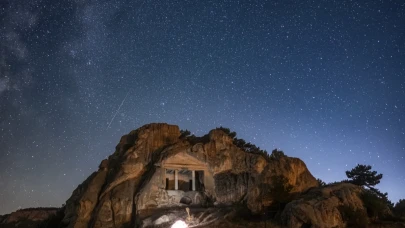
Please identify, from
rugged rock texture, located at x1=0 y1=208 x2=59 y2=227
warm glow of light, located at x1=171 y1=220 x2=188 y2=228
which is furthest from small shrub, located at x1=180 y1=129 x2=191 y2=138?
rugged rock texture, located at x1=0 y1=208 x2=59 y2=227

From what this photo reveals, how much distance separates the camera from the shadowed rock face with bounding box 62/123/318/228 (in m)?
27.0

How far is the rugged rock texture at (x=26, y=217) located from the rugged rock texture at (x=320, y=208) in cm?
4181

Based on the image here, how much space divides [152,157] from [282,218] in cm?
1278

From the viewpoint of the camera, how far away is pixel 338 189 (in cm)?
2556

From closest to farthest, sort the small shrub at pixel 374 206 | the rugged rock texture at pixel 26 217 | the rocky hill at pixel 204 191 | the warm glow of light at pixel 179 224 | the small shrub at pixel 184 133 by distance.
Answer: the warm glow of light at pixel 179 224, the rocky hill at pixel 204 191, the small shrub at pixel 374 206, the small shrub at pixel 184 133, the rugged rock texture at pixel 26 217

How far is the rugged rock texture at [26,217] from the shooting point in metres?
52.1

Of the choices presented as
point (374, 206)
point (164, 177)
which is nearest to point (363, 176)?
point (374, 206)

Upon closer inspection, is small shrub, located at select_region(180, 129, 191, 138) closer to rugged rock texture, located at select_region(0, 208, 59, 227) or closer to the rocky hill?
the rocky hill

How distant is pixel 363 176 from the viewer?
120 feet

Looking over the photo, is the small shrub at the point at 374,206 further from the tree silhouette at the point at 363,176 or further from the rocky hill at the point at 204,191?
the tree silhouette at the point at 363,176

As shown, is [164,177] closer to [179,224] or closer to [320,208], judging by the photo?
[179,224]

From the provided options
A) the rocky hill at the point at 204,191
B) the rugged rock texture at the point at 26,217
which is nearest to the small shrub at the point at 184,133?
the rocky hill at the point at 204,191

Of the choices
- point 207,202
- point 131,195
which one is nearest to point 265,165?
point 207,202

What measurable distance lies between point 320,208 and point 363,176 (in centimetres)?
1690
